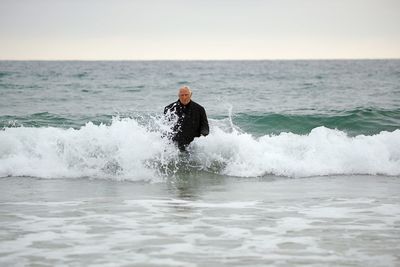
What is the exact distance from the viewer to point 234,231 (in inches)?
273

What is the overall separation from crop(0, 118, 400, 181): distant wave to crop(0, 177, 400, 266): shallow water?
3.12ft

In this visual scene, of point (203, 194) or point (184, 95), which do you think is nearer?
point (203, 194)

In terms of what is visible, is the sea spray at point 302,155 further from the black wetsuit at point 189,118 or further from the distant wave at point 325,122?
the distant wave at point 325,122

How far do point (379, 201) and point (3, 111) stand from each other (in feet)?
52.4

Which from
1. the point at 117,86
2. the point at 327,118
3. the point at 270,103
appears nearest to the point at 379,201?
the point at 327,118

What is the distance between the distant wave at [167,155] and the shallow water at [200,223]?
3.12 ft

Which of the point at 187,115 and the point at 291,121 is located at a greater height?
the point at 187,115

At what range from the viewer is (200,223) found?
733 cm

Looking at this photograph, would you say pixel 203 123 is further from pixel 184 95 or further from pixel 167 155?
pixel 167 155

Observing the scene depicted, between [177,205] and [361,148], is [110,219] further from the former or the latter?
[361,148]

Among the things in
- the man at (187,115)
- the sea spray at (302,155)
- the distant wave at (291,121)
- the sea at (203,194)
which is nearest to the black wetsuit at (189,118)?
the man at (187,115)

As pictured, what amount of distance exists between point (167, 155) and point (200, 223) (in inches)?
177

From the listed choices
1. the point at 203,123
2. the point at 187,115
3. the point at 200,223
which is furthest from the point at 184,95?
the point at 200,223

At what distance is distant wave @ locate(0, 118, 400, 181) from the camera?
1155 cm
